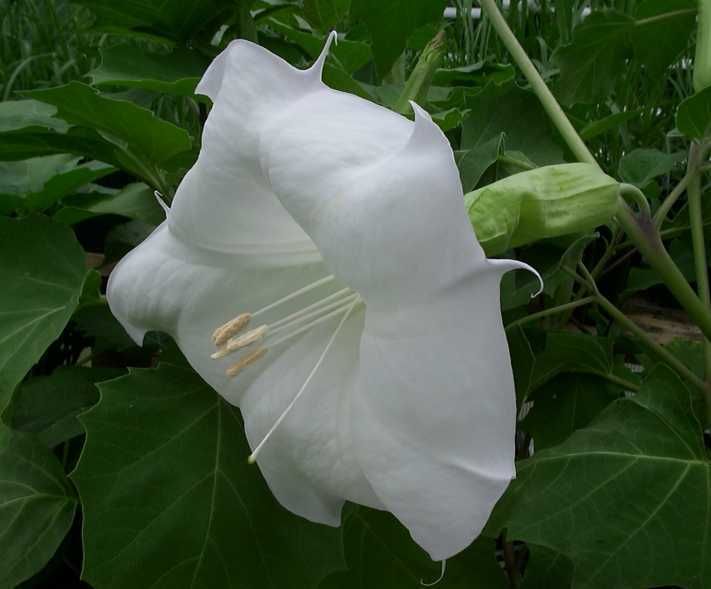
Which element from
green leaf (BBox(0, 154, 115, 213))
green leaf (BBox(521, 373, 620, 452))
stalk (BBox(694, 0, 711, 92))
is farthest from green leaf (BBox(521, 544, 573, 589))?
green leaf (BBox(0, 154, 115, 213))

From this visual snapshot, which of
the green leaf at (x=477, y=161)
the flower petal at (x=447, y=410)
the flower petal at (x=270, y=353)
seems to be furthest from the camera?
the green leaf at (x=477, y=161)

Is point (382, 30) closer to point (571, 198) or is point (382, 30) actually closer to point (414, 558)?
point (571, 198)

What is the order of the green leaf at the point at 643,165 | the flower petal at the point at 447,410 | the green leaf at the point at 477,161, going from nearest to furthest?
the flower petal at the point at 447,410
the green leaf at the point at 477,161
the green leaf at the point at 643,165

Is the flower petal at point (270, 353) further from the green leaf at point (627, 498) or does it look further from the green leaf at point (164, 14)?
the green leaf at point (164, 14)

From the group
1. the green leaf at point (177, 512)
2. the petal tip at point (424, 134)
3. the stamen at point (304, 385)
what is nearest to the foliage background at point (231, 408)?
the green leaf at point (177, 512)

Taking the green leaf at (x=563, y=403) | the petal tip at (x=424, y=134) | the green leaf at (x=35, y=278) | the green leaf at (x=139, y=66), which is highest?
the petal tip at (x=424, y=134)

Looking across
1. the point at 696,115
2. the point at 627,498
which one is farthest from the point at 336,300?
the point at 696,115
